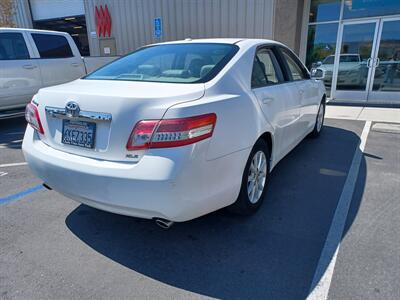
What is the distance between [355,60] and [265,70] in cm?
769

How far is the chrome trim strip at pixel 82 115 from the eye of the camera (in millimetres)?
2112

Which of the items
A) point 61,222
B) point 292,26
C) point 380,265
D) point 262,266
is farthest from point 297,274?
point 292,26

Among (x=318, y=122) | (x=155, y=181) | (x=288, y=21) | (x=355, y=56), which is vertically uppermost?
(x=288, y=21)

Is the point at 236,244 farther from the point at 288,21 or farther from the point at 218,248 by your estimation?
the point at 288,21

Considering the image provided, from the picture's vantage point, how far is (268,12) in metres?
9.73

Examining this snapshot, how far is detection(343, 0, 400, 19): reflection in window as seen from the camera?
8481 mm

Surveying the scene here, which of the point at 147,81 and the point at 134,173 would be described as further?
the point at 147,81

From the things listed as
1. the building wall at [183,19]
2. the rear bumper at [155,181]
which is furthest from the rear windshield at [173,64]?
the building wall at [183,19]

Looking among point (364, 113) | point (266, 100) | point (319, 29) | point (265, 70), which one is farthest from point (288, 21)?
point (266, 100)

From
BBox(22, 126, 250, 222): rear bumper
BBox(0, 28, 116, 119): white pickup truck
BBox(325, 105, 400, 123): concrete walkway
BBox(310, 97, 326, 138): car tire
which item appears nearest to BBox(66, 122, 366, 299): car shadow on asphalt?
BBox(22, 126, 250, 222): rear bumper

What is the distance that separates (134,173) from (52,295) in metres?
0.99

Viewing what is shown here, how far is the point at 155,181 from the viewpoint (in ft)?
6.39

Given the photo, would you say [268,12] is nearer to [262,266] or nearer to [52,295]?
[262,266]

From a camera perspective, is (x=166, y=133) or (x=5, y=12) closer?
(x=166, y=133)
